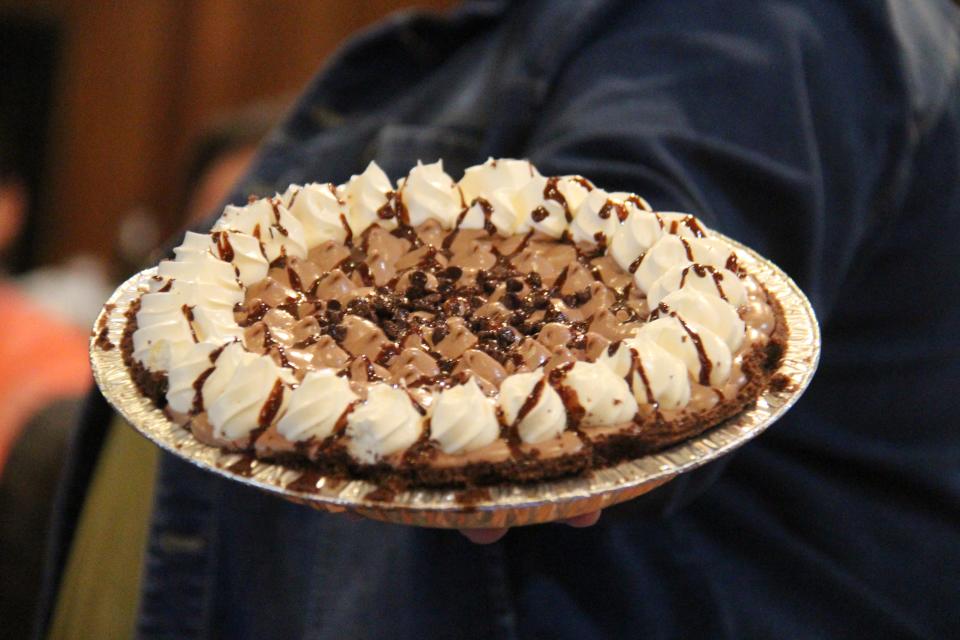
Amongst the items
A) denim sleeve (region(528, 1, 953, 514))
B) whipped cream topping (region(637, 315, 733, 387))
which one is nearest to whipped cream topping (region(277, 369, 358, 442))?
whipped cream topping (region(637, 315, 733, 387))

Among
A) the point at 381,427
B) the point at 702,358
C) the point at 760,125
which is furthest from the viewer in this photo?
the point at 760,125

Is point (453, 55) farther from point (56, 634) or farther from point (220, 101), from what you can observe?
point (220, 101)

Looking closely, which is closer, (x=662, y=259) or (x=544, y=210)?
(x=662, y=259)

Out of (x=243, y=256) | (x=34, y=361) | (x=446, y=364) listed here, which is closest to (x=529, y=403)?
(x=446, y=364)

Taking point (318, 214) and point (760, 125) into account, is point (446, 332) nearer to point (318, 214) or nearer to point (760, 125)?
point (318, 214)

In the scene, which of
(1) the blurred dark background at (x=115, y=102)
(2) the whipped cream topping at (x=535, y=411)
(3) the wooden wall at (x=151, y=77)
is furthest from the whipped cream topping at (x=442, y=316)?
(3) the wooden wall at (x=151, y=77)

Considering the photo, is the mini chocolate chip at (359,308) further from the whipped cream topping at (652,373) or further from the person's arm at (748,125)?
the person's arm at (748,125)

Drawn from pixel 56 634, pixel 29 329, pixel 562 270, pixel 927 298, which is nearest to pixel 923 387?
pixel 927 298

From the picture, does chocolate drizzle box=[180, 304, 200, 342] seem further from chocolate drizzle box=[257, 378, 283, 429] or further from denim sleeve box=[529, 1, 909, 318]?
denim sleeve box=[529, 1, 909, 318]
